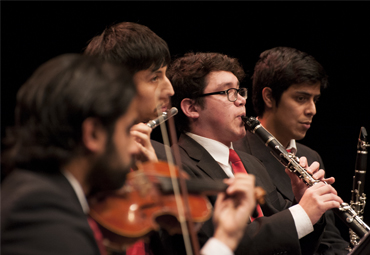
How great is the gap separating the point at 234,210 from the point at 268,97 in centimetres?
213

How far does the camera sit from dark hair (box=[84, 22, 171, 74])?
1.87m

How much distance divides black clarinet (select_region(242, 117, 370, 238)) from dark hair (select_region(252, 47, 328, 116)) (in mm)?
867

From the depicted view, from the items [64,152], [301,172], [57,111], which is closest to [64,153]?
[64,152]

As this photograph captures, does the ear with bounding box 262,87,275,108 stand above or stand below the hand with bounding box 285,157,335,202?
above

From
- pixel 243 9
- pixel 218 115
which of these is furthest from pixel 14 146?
pixel 243 9

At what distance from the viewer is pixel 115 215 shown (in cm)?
103

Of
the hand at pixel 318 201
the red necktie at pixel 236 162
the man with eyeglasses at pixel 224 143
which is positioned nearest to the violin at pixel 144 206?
the man with eyeglasses at pixel 224 143

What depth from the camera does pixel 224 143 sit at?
229 cm

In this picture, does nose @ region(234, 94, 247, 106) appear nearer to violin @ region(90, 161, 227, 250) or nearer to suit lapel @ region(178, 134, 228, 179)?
suit lapel @ region(178, 134, 228, 179)

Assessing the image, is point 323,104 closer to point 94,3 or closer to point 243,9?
point 243,9

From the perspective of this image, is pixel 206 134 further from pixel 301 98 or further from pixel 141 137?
pixel 301 98

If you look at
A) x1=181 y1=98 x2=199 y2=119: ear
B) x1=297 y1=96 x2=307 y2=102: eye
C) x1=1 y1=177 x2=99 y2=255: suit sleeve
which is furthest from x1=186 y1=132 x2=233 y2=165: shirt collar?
x1=1 y1=177 x2=99 y2=255: suit sleeve

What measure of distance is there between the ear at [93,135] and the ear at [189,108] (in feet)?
4.30

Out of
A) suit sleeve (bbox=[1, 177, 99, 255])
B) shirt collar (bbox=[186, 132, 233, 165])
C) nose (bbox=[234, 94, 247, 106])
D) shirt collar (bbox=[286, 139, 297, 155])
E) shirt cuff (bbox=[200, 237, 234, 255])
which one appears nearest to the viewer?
suit sleeve (bbox=[1, 177, 99, 255])
